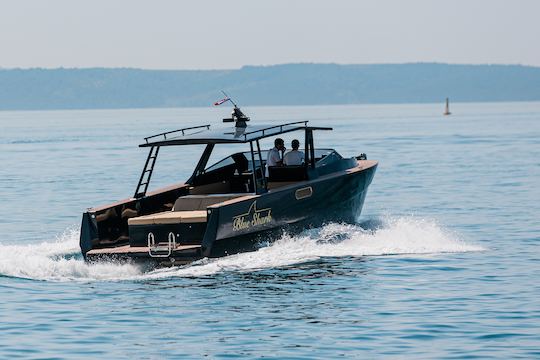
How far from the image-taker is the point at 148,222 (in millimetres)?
18656

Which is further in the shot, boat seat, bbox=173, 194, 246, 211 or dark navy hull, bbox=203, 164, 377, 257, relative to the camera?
boat seat, bbox=173, 194, 246, 211

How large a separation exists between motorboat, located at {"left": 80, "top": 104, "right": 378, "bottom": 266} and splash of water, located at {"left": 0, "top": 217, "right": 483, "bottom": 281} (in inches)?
7.4

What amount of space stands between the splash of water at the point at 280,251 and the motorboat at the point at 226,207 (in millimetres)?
187

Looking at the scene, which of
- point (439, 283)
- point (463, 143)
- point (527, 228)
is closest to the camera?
point (439, 283)

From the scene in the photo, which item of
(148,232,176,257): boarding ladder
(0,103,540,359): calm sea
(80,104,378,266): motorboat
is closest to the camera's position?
(0,103,540,359): calm sea

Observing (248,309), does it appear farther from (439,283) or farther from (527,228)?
(527,228)

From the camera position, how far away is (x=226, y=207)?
60.2 ft

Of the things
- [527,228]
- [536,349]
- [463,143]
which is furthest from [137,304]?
[463,143]

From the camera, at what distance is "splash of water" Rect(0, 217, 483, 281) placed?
18266mm

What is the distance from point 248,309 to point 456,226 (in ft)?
35.3

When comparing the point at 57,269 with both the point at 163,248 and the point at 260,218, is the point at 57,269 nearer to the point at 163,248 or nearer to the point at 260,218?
the point at 163,248

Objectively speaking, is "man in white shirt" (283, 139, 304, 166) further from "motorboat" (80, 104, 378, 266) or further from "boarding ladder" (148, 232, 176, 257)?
"boarding ladder" (148, 232, 176, 257)

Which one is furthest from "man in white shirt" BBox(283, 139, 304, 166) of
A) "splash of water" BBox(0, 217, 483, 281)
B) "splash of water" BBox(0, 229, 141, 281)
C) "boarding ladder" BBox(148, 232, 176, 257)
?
"splash of water" BBox(0, 229, 141, 281)

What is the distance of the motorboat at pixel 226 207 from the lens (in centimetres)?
1838
